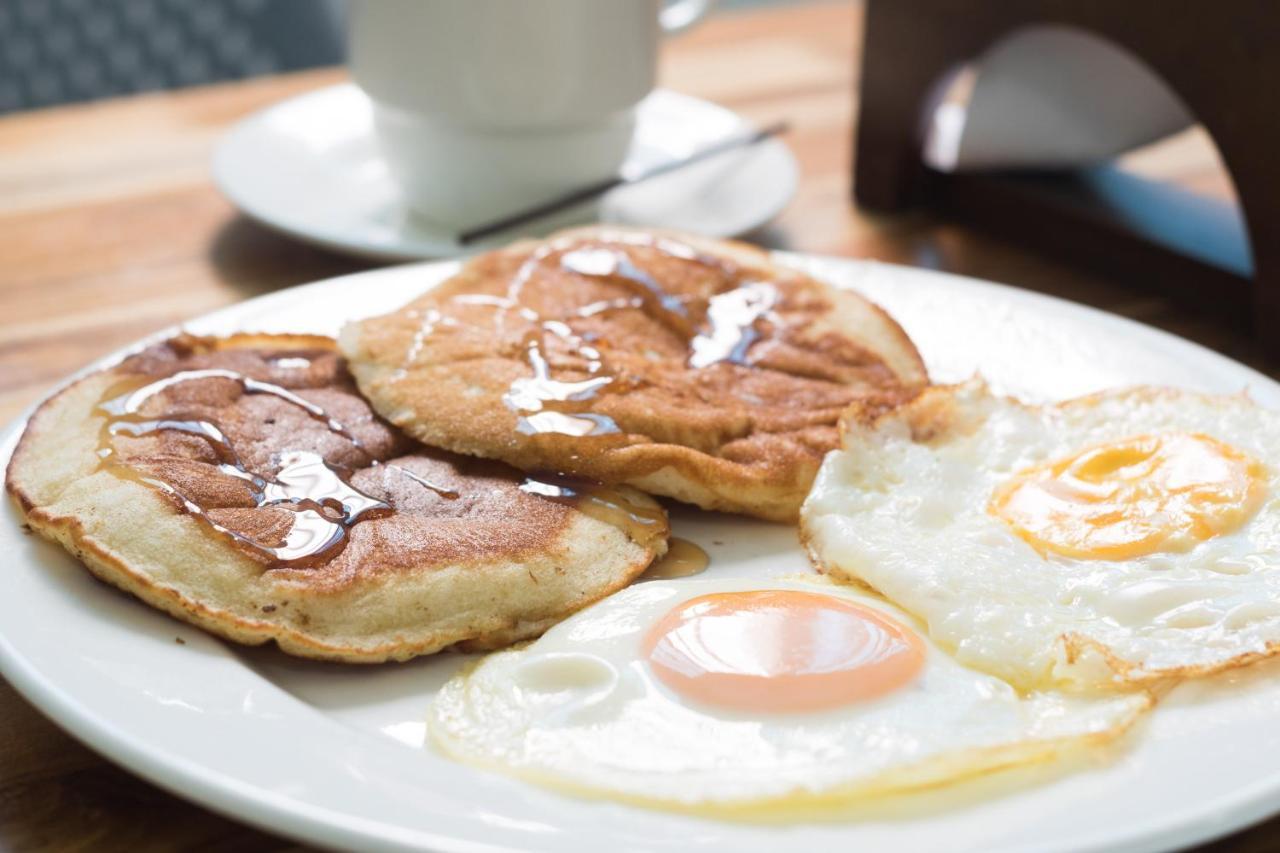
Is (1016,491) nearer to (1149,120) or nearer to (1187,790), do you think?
(1187,790)

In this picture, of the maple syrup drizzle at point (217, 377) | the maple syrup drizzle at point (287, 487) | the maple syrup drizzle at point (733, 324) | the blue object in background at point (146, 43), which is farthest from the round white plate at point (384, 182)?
the blue object in background at point (146, 43)

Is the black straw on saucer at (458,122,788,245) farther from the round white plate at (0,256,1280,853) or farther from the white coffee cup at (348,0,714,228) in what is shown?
the round white plate at (0,256,1280,853)

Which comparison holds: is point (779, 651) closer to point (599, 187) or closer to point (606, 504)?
point (606, 504)

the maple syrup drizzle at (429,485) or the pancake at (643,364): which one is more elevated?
the pancake at (643,364)

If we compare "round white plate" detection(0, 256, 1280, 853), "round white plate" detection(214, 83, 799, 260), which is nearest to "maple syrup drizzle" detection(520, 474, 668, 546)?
"round white plate" detection(0, 256, 1280, 853)

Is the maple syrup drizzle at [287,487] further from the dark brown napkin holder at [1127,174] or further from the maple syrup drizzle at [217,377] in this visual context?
the dark brown napkin holder at [1127,174]

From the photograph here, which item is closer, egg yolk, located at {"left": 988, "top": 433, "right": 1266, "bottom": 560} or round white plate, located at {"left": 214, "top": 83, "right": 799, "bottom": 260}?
egg yolk, located at {"left": 988, "top": 433, "right": 1266, "bottom": 560}
